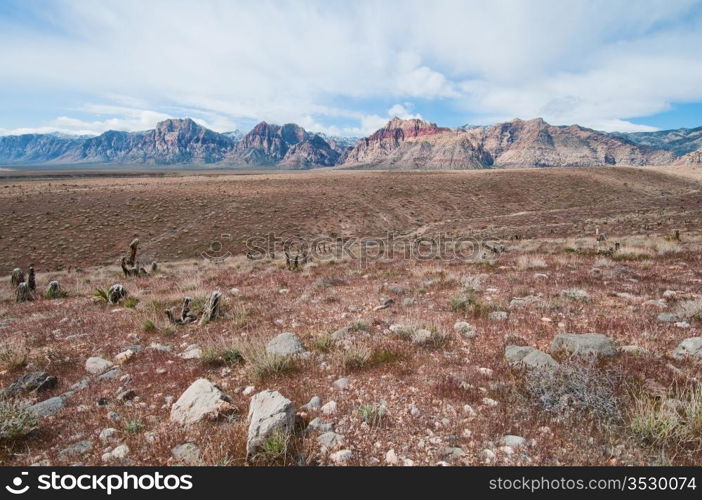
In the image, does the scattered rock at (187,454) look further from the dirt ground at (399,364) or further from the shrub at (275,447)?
the shrub at (275,447)

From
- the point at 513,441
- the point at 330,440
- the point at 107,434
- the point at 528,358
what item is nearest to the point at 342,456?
the point at 330,440

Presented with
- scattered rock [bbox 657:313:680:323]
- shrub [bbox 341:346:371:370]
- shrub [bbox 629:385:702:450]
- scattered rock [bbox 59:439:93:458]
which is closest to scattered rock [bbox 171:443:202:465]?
scattered rock [bbox 59:439:93:458]

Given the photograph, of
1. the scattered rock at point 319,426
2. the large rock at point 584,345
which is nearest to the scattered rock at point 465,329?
the large rock at point 584,345

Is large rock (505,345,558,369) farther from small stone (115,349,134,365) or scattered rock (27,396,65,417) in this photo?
small stone (115,349,134,365)

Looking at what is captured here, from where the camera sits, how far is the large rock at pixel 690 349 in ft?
15.8

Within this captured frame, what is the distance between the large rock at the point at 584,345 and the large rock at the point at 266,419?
4.15 metres

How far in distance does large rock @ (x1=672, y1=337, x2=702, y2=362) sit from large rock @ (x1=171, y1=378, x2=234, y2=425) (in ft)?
20.5

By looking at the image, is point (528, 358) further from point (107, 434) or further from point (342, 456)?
point (107, 434)

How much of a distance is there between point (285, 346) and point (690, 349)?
6151 millimetres

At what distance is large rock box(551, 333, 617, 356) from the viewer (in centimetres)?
505

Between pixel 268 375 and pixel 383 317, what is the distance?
321cm

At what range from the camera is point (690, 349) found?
493cm

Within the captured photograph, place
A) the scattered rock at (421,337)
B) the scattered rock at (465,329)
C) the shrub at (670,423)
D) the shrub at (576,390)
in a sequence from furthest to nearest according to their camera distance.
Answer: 1. the scattered rock at (465,329)
2. the scattered rock at (421,337)
3. the shrub at (576,390)
4. the shrub at (670,423)
